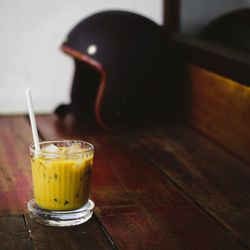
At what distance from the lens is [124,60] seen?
2434 mm

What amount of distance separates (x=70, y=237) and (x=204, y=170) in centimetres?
70

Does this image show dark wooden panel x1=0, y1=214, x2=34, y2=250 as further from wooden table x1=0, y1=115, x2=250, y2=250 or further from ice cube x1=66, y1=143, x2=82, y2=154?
ice cube x1=66, y1=143, x2=82, y2=154

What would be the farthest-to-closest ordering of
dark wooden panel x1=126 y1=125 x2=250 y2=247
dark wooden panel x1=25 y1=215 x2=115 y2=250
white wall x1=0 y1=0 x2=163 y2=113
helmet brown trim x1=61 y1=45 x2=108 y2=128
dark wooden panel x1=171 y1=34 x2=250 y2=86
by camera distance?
white wall x1=0 y1=0 x2=163 y2=113, helmet brown trim x1=61 y1=45 x2=108 y2=128, dark wooden panel x1=171 y1=34 x2=250 y2=86, dark wooden panel x1=126 y1=125 x2=250 y2=247, dark wooden panel x1=25 y1=215 x2=115 y2=250

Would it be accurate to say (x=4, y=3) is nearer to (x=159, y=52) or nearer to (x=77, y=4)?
(x=77, y=4)

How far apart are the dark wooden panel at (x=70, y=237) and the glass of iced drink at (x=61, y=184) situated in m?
0.02

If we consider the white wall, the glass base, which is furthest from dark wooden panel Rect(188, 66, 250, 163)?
the glass base

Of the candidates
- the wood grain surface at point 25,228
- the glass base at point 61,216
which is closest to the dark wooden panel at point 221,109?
the wood grain surface at point 25,228

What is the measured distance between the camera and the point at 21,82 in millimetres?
2920

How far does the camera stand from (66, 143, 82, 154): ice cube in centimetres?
139

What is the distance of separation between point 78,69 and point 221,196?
1176 mm

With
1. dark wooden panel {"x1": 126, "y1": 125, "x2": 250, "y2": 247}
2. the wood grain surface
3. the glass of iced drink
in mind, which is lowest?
dark wooden panel {"x1": 126, "y1": 125, "x2": 250, "y2": 247}

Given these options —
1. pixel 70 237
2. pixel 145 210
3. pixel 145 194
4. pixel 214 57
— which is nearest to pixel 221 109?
pixel 214 57

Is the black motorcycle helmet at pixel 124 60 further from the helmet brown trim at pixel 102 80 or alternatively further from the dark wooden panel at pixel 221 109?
the dark wooden panel at pixel 221 109

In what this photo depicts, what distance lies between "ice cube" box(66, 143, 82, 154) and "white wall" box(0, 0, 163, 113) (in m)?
1.48
